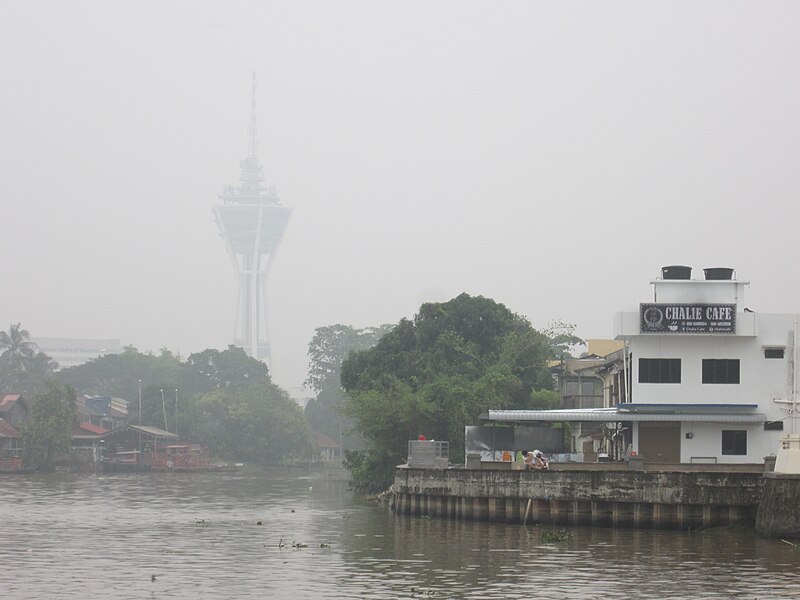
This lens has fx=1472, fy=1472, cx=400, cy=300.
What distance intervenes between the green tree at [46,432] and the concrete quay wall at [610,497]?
286ft

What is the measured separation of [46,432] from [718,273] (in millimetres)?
86299

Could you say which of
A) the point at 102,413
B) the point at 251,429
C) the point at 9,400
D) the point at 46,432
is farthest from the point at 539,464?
the point at 102,413

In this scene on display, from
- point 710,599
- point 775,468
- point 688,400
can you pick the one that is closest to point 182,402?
point 688,400

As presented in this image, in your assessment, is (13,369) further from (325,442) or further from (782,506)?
(782,506)

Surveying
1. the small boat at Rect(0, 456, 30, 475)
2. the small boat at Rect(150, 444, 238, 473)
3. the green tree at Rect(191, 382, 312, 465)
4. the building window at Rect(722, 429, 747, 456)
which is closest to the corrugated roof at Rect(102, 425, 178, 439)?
the small boat at Rect(150, 444, 238, 473)

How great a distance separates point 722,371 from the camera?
5850cm

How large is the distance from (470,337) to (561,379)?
9620mm

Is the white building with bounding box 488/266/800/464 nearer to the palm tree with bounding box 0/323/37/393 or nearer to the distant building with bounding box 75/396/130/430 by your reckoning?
the distant building with bounding box 75/396/130/430

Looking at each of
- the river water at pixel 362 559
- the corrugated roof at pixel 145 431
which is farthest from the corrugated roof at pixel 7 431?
the river water at pixel 362 559

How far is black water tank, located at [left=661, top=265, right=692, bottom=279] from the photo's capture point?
61.6 meters

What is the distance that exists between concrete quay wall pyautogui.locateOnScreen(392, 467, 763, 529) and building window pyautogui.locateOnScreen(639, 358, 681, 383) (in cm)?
981

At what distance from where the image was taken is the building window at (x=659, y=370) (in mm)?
58656

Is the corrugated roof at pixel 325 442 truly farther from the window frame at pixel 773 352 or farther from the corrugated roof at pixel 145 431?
the window frame at pixel 773 352

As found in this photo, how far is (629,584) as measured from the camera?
112ft
